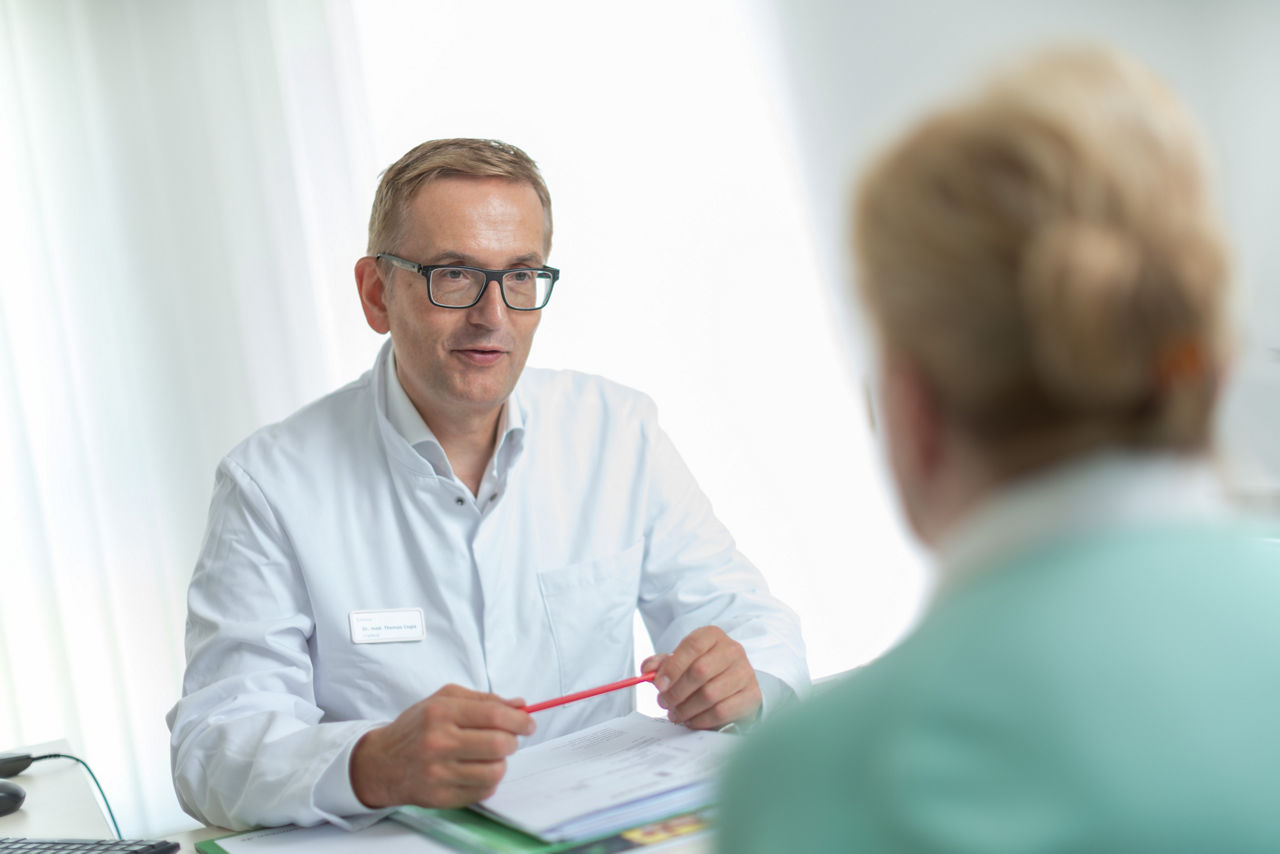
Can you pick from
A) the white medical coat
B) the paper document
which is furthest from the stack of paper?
the white medical coat

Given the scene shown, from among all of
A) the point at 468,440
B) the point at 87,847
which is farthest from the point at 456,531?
the point at 87,847

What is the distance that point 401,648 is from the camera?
5.93 feet

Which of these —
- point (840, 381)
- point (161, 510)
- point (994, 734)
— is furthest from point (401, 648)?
point (840, 381)

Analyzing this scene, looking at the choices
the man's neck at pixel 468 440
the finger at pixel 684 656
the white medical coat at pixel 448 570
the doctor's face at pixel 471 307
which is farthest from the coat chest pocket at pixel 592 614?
the finger at pixel 684 656

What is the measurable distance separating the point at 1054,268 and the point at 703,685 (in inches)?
42.5

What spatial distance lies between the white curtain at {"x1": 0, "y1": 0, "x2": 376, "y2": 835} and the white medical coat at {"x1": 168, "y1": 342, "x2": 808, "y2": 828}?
147 centimetres

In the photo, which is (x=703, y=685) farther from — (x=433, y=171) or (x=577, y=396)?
(x=433, y=171)

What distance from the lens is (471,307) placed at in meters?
1.88

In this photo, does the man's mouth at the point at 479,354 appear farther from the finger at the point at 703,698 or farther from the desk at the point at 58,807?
the desk at the point at 58,807

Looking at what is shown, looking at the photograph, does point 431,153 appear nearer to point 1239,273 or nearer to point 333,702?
point 333,702

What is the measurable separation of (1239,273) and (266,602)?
1.50m

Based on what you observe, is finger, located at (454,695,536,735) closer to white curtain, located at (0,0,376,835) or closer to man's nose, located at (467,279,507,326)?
man's nose, located at (467,279,507,326)

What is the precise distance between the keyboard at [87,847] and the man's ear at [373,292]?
3.20 feet

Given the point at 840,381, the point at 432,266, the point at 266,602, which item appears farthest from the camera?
the point at 840,381
